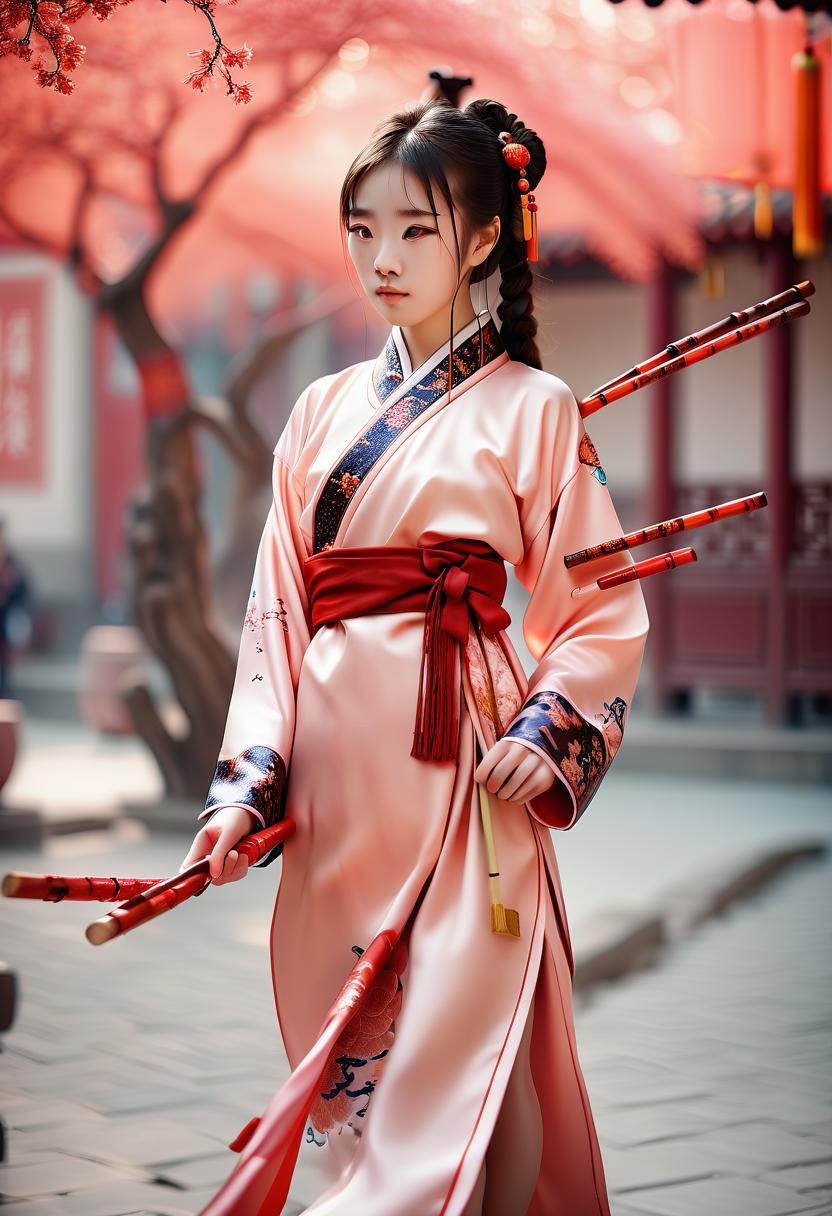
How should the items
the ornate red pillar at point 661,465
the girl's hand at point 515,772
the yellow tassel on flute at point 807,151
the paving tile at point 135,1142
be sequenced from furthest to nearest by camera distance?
the ornate red pillar at point 661,465 → the yellow tassel on flute at point 807,151 → the paving tile at point 135,1142 → the girl's hand at point 515,772

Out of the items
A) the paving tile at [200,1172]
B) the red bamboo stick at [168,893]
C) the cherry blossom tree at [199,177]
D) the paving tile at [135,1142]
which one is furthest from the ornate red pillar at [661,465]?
the red bamboo stick at [168,893]

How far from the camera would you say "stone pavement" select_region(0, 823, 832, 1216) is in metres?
3.29

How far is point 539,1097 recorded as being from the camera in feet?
8.05

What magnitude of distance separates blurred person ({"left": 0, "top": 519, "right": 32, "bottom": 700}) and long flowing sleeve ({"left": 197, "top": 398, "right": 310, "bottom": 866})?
11.2 metres

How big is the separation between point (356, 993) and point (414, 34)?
480 centimetres

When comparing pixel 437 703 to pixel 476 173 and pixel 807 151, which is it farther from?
pixel 807 151

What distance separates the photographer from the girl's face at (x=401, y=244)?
2.40 meters

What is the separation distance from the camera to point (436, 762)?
2.39m

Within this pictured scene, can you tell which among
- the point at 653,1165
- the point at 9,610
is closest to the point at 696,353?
the point at 653,1165

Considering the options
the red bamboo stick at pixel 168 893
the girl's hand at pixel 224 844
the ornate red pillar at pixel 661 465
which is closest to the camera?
the red bamboo stick at pixel 168 893

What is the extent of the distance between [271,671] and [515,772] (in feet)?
1.44

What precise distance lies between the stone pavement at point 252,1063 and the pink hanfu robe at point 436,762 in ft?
2.95

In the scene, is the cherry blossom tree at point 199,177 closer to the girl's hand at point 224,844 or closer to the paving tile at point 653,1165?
the paving tile at point 653,1165

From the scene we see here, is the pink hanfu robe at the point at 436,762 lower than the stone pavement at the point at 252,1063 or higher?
higher
